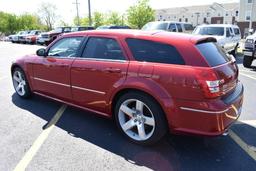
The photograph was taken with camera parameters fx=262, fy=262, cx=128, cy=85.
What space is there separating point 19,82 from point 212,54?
4.37m

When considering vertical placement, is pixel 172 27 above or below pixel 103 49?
above

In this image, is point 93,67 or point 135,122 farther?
point 93,67

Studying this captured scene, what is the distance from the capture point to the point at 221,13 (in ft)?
243

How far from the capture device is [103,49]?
421 cm

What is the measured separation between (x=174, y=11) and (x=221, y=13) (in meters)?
17.9

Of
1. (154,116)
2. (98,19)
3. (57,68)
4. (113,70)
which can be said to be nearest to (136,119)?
(154,116)

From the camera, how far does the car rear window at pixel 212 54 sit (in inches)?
136

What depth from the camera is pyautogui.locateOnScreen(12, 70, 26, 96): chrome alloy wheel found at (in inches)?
231

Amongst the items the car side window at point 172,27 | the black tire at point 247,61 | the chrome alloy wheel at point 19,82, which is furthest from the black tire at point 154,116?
the car side window at point 172,27

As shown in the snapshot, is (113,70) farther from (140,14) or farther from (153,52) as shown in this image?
(140,14)

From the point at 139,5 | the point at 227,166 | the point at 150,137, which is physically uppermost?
the point at 139,5

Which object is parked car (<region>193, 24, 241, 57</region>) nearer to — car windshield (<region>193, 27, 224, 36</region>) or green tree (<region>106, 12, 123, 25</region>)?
car windshield (<region>193, 27, 224, 36</region>)

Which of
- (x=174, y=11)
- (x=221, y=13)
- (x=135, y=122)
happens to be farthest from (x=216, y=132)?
(x=174, y=11)

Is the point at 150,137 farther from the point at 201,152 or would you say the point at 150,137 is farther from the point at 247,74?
the point at 247,74
